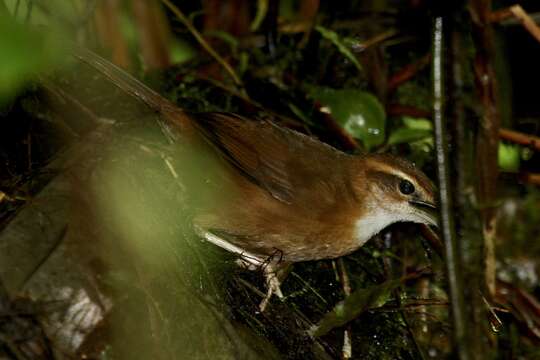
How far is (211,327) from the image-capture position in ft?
9.76

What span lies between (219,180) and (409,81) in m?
2.29

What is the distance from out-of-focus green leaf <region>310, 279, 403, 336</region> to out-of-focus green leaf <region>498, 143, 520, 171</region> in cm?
185

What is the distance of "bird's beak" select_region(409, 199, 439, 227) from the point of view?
4.07 meters

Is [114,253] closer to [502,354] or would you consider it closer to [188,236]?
[188,236]

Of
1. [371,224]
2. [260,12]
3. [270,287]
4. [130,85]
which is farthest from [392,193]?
[260,12]

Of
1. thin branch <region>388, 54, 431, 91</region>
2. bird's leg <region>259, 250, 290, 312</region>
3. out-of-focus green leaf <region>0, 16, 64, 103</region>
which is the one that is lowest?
bird's leg <region>259, 250, 290, 312</region>

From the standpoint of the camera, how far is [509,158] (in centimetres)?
481

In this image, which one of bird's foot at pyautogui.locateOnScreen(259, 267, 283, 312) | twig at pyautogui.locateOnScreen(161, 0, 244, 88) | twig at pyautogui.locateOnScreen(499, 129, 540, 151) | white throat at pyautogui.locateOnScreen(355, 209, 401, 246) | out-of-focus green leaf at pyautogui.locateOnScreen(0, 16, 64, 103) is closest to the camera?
out-of-focus green leaf at pyautogui.locateOnScreen(0, 16, 64, 103)

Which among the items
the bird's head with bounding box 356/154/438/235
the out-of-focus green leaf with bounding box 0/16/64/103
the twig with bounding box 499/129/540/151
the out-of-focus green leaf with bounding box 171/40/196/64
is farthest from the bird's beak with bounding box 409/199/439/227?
the out-of-focus green leaf with bounding box 171/40/196/64

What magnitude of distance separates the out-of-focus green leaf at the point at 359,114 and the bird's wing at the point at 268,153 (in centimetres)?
60

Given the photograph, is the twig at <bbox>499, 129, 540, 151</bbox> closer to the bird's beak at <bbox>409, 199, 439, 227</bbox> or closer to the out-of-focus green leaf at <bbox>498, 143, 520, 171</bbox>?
the out-of-focus green leaf at <bbox>498, 143, 520, 171</bbox>

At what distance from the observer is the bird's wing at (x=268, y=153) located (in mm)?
3971

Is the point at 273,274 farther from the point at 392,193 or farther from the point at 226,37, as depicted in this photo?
the point at 226,37

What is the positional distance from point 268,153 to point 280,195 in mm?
271
